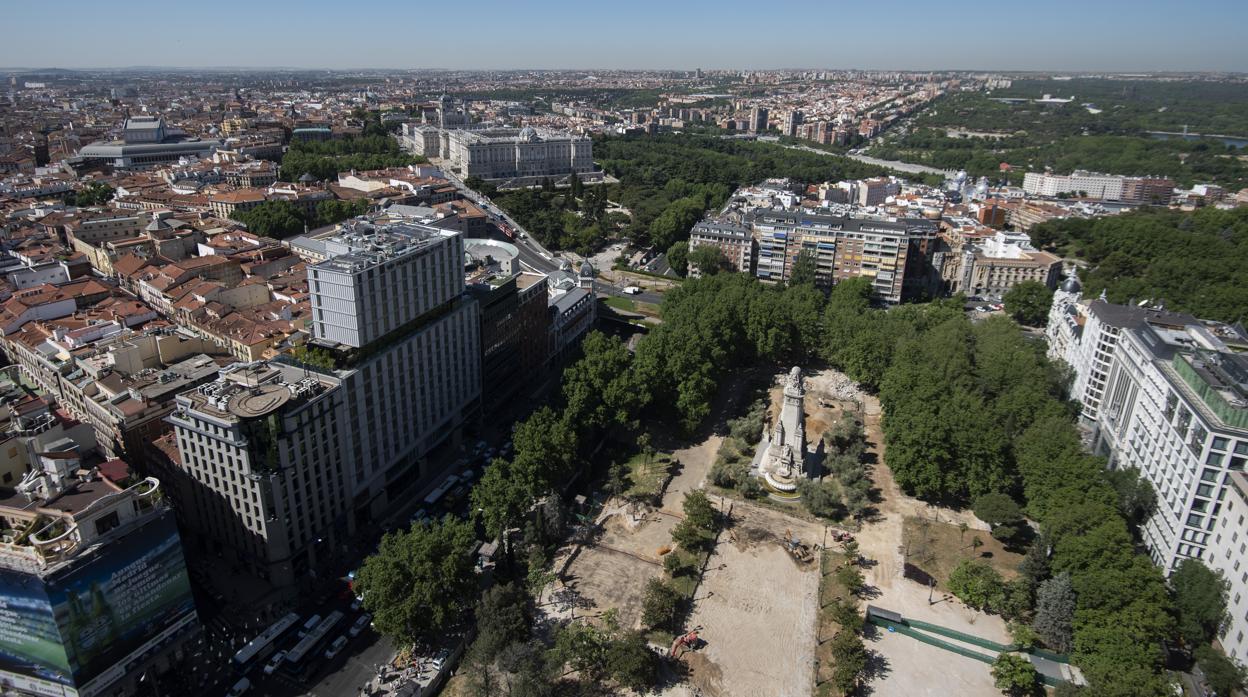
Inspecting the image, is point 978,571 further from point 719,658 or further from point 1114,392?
point 1114,392

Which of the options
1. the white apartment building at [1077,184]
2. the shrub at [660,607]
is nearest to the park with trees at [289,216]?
the shrub at [660,607]

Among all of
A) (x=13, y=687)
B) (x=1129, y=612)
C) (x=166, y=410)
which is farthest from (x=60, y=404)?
(x=1129, y=612)

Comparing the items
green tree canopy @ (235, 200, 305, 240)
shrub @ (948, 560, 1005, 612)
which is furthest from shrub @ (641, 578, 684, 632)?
green tree canopy @ (235, 200, 305, 240)

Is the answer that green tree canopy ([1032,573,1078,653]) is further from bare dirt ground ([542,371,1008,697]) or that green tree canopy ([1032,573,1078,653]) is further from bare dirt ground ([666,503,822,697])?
bare dirt ground ([666,503,822,697])

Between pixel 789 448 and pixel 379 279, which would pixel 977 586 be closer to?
pixel 789 448

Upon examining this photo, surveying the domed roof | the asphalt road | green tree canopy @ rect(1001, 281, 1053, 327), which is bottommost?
the asphalt road

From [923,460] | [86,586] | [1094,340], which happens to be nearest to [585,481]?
[923,460]

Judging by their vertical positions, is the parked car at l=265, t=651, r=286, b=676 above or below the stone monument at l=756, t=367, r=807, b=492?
below
